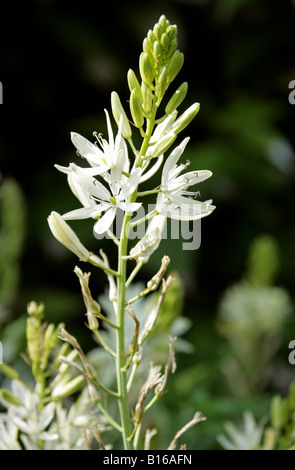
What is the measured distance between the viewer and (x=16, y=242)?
31.9 inches

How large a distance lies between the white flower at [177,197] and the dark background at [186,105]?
1087 mm

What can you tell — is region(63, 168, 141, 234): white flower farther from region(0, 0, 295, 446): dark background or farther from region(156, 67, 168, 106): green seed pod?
region(0, 0, 295, 446): dark background

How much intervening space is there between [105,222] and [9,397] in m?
0.16

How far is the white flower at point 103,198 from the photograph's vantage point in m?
0.34

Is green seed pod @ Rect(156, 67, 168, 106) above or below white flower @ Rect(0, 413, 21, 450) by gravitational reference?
above

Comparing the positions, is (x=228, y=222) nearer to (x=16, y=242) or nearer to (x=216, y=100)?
(x=216, y=100)

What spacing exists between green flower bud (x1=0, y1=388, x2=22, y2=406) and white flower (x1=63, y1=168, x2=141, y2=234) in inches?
5.9

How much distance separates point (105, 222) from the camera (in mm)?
350

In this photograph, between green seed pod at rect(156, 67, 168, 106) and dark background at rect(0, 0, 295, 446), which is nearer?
green seed pod at rect(156, 67, 168, 106)

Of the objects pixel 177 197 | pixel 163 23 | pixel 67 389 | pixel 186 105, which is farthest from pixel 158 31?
pixel 186 105

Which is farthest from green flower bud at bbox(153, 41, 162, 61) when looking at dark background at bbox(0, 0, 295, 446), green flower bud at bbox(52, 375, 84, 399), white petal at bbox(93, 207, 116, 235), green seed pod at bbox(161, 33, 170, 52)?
dark background at bbox(0, 0, 295, 446)

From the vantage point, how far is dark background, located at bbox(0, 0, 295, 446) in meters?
1.52

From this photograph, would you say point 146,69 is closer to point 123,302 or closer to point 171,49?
point 171,49
